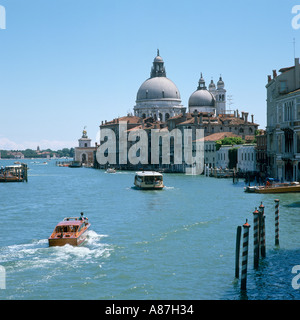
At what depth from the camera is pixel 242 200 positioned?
1549 inches

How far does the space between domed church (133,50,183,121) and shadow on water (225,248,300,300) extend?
126 meters

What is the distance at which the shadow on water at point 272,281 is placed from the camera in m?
15.6

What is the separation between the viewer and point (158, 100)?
146750 mm

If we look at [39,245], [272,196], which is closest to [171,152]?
[272,196]

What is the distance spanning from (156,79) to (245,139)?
70746 millimetres

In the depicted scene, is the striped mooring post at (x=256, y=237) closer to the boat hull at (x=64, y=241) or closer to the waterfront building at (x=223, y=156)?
the boat hull at (x=64, y=241)

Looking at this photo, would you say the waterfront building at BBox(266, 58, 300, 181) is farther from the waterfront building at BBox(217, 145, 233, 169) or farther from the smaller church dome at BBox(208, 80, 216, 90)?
the smaller church dome at BBox(208, 80, 216, 90)

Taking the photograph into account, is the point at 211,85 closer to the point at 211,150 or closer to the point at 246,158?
the point at 211,150

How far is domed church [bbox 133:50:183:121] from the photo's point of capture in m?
146

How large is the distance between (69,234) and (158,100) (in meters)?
125

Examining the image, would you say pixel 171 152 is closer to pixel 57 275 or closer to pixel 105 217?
pixel 105 217

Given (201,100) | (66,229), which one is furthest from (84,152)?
(66,229)

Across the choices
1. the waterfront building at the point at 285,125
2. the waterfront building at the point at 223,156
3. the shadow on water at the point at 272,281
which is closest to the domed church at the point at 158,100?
the waterfront building at the point at 223,156

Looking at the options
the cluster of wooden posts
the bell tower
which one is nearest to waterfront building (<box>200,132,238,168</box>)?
the cluster of wooden posts
